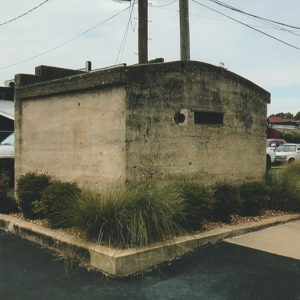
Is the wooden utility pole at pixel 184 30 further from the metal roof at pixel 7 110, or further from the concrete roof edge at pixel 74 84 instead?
the metal roof at pixel 7 110

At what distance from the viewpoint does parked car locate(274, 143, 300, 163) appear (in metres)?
27.9

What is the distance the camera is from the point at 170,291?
4.88 m

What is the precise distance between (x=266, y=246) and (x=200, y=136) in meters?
2.51

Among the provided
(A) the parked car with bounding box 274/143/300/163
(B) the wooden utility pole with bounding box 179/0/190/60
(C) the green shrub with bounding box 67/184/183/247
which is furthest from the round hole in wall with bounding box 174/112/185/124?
(A) the parked car with bounding box 274/143/300/163

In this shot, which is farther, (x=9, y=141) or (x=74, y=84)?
(x=9, y=141)

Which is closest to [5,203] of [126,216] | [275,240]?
[126,216]

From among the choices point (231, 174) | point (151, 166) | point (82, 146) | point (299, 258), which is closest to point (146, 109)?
Result: point (151, 166)

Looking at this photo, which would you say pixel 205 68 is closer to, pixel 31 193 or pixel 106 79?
pixel 106 79

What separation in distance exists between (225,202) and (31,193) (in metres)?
3.47

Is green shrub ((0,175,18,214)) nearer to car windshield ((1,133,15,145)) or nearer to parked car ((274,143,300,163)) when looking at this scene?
car windshield ((1,133,15,145))

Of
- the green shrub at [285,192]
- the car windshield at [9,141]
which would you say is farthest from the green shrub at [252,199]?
the car windshield at [9,141]

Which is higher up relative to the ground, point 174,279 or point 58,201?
point 58,201

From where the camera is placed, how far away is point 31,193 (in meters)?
8.27

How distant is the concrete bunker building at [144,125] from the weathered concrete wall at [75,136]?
0.06 ft
